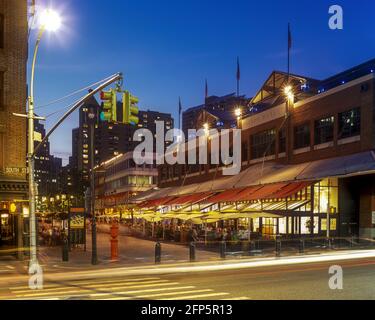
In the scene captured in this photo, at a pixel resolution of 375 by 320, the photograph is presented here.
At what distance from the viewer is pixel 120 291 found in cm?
1477

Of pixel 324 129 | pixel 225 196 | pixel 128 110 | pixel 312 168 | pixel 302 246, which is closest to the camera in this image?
pixel 128 110

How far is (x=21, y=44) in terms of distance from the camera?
30281mm

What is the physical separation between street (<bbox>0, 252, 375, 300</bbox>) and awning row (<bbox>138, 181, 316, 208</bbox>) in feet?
43.8

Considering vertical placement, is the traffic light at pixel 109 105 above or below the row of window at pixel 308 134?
below

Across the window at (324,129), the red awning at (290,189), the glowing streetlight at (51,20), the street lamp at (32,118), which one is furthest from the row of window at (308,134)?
the glowing streetlight at (51,20)

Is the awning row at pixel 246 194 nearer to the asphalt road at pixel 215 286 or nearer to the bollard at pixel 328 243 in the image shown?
the bollard at pixel 328 243

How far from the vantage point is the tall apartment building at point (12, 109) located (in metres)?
28.7

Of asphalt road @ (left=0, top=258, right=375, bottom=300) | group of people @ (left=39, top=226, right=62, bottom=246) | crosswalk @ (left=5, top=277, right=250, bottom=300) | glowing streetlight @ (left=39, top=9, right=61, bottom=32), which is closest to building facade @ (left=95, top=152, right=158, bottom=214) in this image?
group of people @ (left=39, top=226, right=62, bottom=246)

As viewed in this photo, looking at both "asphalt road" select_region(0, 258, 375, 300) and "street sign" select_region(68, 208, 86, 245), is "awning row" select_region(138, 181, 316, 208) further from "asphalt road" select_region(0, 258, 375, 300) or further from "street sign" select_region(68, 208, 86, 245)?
"asphalt road" select_region(0, 258, 375, 300)

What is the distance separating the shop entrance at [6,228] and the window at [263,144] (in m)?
22.9

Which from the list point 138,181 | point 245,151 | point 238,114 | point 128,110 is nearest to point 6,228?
point 128,110

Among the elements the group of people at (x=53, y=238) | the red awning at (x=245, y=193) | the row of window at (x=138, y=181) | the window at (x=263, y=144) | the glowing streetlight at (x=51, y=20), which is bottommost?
the group of people at (x=53, y=238)

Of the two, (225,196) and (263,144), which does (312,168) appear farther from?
(263,144)

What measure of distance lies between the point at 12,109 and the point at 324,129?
23.2 metres
